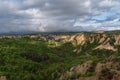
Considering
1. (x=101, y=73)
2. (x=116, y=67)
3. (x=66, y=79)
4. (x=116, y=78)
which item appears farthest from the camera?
(x=66, y=79)

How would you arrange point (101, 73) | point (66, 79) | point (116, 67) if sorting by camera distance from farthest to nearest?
A: point (66, 79) < point (116, 67) < point (101, 73)

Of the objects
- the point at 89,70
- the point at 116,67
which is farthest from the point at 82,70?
the point at 116,67

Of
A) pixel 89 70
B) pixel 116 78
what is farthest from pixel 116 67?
pixel 89 70

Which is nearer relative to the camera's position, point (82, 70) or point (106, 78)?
point (106, 78)

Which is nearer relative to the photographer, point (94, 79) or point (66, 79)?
point (94, 79)

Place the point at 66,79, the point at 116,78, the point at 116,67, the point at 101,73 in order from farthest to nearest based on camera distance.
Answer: the point at 66,79, the point at 116,67, the point at 101,73, the point at 116,78

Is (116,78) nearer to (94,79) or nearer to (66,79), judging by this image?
(94,79)

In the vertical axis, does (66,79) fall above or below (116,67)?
below

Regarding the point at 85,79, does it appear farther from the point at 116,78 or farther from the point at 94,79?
the point at 116,78
